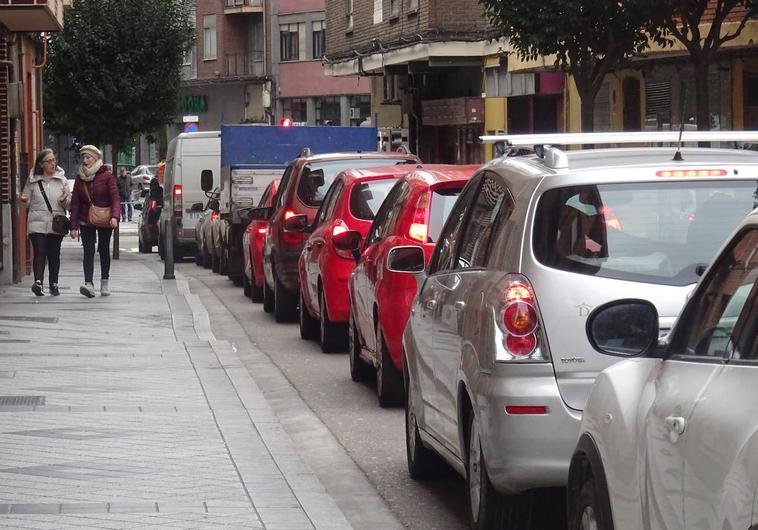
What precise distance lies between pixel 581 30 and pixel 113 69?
14871 millimetres

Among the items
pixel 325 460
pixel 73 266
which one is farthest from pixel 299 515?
pixel 73 266

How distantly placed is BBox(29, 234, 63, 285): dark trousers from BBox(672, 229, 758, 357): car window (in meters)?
16.5

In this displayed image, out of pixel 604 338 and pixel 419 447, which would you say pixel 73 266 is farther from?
pixel 604 338

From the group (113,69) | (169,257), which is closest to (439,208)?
(169,257)

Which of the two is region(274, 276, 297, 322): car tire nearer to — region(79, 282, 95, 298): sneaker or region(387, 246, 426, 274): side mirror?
region(79, 282, 95, 298): sneaker

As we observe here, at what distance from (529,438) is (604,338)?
58.4 inches

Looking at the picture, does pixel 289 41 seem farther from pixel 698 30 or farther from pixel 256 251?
pixel 256 251

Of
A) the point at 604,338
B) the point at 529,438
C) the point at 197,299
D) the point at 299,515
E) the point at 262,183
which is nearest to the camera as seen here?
the point at 604,338

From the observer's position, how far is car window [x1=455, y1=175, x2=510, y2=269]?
697 centimetres

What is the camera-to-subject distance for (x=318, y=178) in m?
17.1

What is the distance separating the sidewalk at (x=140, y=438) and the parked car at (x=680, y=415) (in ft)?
7.35

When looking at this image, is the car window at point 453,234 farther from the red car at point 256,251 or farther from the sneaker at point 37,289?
the sneaker at point 37,289

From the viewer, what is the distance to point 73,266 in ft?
93.7

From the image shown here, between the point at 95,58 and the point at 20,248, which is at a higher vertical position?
the point at 95,58
